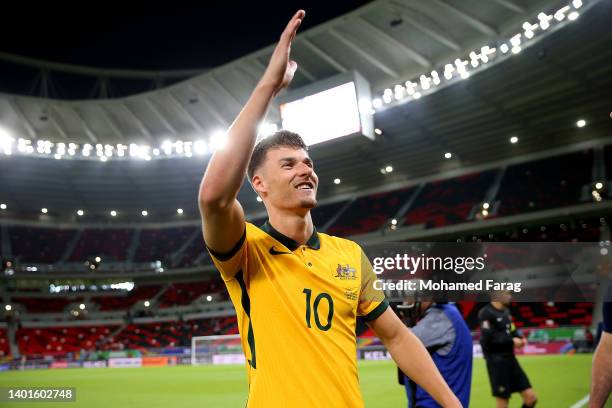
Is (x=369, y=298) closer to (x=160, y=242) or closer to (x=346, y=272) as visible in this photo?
(x=346, y=272)

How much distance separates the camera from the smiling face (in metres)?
2.08

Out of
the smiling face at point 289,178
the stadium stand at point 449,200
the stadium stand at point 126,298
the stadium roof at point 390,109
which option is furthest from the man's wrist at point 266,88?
the stadium stand at point 126,298

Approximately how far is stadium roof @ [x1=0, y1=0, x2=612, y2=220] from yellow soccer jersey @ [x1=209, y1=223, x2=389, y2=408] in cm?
2035

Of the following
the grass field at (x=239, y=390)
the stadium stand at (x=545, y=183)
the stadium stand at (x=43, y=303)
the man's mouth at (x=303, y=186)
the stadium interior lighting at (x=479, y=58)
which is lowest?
the grass field at (x=239, y=390)

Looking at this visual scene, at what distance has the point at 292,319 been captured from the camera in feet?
6.56

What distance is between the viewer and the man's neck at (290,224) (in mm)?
2189

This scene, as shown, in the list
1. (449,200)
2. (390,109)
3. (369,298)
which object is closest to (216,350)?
(390,109)

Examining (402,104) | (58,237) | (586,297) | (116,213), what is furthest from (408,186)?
(586,297)

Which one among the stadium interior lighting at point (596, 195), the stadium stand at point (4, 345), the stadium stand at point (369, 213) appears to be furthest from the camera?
the stadium stand at point (369, 213)

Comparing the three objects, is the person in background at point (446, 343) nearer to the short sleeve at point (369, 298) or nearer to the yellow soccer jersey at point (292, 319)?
the short sleeve at point (369, 298)

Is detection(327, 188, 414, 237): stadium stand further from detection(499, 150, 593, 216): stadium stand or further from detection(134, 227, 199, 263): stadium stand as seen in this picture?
detection(134, 227, 199, 263): stadium stand

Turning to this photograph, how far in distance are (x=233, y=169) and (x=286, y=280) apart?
0.60 m

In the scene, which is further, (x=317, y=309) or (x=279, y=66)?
(x=317, y=309)

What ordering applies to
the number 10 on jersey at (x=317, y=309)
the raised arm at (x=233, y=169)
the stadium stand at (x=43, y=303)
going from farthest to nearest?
the stadium stand at (x=43, y=303) < the number 10 on jersey at (x=317, y=309) < the raised arm at (x=233, y=169)
